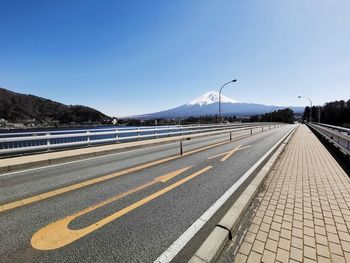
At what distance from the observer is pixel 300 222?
3.55m

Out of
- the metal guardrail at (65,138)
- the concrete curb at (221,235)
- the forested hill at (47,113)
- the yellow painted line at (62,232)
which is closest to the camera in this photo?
the concrete curb at (221,235)

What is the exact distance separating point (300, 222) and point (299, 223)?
0.05 m

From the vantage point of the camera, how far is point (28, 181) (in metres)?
5.85

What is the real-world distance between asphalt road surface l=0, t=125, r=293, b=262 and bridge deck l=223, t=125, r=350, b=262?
0.85m

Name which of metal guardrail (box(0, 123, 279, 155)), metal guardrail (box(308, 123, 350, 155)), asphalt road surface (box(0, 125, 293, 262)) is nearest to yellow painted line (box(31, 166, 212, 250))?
asphalt road surface (box(0, 125, 293, 262))

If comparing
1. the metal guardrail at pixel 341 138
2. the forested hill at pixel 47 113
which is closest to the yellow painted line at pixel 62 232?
the metal guardrail at pixel 341 138

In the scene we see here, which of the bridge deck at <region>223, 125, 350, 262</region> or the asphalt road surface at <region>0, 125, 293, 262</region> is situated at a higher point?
the asphalt road surface at <region>0, 125, 293, 262</region>

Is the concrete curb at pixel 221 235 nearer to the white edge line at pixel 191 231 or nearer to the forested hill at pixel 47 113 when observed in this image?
the white edge line at pixel 191 231

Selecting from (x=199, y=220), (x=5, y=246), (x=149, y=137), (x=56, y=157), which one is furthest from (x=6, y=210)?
(x=149, y=137)

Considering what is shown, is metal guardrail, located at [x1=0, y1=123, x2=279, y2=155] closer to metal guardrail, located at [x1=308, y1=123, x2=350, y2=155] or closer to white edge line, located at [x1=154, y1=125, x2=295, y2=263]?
white edge line, located at [x1=154, y1=125, x2=295, y2=263]

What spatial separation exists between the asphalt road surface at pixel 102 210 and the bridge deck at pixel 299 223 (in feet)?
2.78

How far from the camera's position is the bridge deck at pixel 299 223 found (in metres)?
2.71

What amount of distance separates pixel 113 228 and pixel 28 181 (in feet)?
13.4

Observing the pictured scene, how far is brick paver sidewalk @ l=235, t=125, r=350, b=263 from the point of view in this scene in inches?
107
